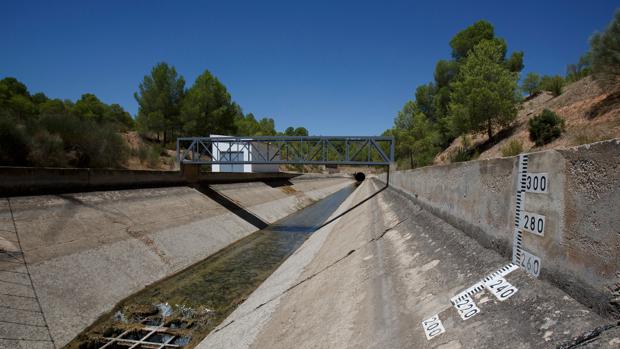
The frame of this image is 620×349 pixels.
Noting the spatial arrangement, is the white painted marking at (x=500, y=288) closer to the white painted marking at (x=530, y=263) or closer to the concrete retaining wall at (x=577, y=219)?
the white painted marking at (x=530, y=263)

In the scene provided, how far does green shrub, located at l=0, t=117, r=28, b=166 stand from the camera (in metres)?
24.5

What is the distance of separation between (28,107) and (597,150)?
65828 mm

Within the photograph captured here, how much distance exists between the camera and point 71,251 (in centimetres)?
1245

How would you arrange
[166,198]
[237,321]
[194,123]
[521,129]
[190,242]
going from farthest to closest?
[194,123] < [521,129] < [166,198] < [190,242] < [237,321]

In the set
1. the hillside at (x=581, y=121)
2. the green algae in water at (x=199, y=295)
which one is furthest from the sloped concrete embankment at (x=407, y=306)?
the hillside at (x=581, y=121)

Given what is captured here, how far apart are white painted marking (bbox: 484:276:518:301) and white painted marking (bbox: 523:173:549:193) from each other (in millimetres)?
1176

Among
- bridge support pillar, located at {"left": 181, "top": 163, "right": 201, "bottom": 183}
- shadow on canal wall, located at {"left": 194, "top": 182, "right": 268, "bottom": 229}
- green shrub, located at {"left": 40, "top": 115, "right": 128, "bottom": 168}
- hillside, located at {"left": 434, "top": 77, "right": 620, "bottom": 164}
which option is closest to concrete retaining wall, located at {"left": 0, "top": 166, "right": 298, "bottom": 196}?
bridge support pillar, located at {"left": 181, "top": 163, "right": 201, "bottom": 183}

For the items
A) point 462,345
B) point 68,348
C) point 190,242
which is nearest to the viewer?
point 462,345

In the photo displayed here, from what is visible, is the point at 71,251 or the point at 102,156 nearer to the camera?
the point at 71,251

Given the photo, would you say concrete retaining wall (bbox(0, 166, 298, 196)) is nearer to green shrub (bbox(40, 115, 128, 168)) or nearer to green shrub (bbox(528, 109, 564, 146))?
green shrub (bbox(40, 115, 128, 168))

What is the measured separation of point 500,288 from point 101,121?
7614 centimetres

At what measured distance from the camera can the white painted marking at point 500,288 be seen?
4219 mm

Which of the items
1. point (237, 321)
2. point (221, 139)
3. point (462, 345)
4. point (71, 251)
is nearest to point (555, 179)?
point (462, 345)

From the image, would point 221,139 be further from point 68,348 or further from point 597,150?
point 597,150
